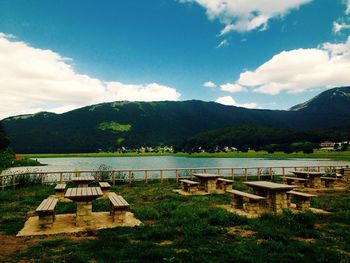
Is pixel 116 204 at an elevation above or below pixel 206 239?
above

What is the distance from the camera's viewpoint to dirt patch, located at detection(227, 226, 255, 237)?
7.29 m

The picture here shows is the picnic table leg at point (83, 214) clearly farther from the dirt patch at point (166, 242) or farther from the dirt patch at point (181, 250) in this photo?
the dirt patch at point (181, 250)

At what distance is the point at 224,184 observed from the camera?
1627 cm

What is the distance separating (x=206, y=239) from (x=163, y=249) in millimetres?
1399

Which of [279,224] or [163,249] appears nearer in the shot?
[163,249]

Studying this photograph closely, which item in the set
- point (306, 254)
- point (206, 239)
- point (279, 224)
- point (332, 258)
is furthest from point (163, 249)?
point (279, 224)

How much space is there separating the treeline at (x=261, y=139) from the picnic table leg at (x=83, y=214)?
11399cm

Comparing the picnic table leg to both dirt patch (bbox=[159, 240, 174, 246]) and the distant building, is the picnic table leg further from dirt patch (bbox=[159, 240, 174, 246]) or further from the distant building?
the distant building

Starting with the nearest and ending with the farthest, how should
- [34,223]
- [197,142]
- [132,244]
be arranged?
[132,244] → [34,223] → [197,142]

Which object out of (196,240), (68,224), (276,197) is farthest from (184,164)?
(196,240)

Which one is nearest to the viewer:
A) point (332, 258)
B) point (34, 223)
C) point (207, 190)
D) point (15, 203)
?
point (332, 258)

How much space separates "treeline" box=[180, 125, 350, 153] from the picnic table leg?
11399cm

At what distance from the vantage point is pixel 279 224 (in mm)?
8172

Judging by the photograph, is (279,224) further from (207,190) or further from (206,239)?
(207,190)
